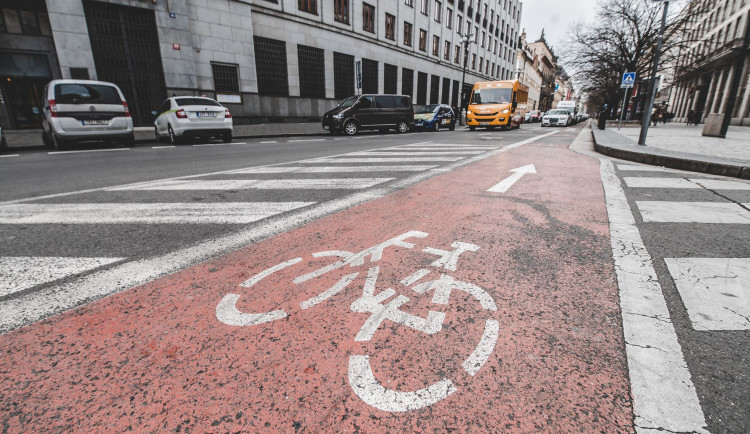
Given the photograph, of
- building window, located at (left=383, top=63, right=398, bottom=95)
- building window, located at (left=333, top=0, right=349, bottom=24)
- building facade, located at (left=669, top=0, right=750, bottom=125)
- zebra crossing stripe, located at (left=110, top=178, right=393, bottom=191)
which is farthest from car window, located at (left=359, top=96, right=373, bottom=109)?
building facade, located at (left=669, top=0, right=750, bottom=125)

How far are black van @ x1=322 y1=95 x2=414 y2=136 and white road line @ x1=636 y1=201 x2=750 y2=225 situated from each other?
13950mm

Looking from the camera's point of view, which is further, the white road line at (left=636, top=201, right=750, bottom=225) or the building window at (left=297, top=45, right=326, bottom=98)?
the building window at (left=297, top=45, right=326, bottom=98)

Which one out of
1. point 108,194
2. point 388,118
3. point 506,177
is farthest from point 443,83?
point 108,194

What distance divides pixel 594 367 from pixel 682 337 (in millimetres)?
547

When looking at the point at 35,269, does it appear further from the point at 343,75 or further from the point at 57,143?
the point at 343,75

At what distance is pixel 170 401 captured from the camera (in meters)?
1.23

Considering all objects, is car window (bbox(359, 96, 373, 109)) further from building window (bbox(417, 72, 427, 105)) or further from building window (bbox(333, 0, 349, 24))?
building window (bbox(417, 72, 427, 105))

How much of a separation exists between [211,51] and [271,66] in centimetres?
351

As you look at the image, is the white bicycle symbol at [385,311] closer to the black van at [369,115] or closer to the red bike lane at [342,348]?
the red bike lane at [342,348]

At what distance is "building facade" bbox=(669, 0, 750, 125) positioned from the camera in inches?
1123

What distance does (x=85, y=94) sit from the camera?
9.47 metres

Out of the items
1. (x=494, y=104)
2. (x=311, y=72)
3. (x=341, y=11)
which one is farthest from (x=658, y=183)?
(x=341, y=11)

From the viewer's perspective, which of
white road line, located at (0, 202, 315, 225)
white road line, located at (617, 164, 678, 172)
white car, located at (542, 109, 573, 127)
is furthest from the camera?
white car, located at (542, 109, 573, 127)

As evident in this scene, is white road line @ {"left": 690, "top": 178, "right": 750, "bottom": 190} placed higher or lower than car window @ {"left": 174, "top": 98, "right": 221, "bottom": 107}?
lower
